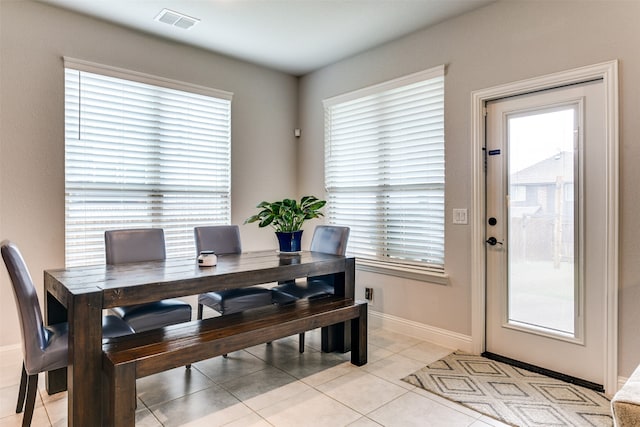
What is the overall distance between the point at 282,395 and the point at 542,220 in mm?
2247

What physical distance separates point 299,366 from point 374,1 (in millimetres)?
2934

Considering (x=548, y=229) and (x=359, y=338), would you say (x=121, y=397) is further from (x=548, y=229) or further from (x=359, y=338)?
(x=548, y=229)

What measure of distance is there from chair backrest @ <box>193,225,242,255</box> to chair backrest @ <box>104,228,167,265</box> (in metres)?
0.32

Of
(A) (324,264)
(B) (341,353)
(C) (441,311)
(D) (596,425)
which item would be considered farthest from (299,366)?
(D) (596,425)

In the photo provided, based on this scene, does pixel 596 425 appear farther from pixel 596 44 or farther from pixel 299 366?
pixel 596 44

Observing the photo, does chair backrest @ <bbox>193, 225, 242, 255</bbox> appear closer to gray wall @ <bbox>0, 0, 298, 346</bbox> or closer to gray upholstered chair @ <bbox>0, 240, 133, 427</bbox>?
gray wall @ <bbox>0, 0, 298, 346</bbox>

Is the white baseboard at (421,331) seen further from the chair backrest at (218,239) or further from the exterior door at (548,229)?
the chair backrest at (218,239)

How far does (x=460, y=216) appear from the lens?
3230 mm

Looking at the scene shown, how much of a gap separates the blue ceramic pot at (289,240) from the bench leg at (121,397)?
1.50m

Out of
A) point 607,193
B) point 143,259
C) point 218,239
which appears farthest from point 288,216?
point 607,193

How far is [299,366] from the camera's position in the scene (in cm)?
290

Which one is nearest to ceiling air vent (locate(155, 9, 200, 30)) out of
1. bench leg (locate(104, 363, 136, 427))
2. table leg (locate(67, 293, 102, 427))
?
table leg (locate(67, 293, 102, 427))

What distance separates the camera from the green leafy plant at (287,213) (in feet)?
9.89

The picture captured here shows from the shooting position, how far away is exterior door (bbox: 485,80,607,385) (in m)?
2.55
